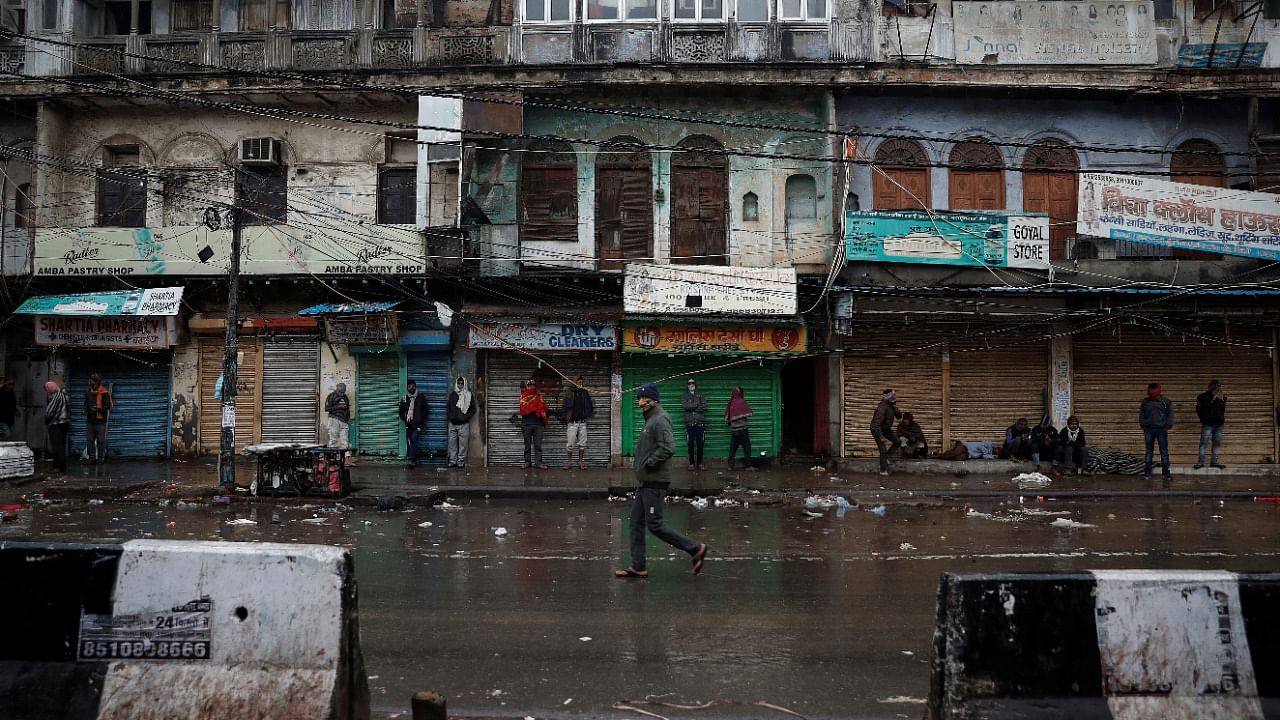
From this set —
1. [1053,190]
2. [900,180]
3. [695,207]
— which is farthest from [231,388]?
[1053,190]

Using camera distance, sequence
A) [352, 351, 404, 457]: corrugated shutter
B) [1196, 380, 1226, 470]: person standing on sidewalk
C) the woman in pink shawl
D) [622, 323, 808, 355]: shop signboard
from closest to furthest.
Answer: [1196, 380, 1226, 470]: person standing on sidewalk
the woman in pink shawl
[622, 323, 808, 355]: shop signboard
[352, 351, 404, 457]: corrugated shutter

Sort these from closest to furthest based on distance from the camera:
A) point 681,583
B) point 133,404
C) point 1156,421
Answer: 1. point 681,583
2. point 1156,421
3. point 133,404

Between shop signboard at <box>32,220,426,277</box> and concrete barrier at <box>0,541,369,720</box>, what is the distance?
16.9 m

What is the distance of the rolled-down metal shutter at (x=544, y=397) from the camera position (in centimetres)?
2138

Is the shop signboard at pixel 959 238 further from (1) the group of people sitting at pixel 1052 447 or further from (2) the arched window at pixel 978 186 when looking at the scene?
(1) the group of people sitting at pixel 1052 447

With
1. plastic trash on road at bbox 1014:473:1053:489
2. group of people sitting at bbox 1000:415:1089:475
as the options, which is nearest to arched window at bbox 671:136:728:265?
group of people sitting at bbox 1000:415:1089:475

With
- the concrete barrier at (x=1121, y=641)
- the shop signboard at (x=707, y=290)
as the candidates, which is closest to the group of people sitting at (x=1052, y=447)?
the shop signboard at (x=707, y=290)

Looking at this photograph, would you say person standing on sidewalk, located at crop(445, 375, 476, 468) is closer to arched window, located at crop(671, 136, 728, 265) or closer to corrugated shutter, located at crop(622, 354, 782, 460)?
corrugated shutter, located at crop(622, 354, 782, 460)

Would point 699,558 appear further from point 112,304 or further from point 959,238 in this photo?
point 112,304

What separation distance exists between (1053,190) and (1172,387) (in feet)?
16.7

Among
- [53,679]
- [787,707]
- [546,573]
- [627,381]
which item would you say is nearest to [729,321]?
[627,381]

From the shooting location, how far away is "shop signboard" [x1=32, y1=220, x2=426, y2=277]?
21.0 m

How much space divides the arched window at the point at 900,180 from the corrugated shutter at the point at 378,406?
11.2m

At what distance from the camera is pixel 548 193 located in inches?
837
